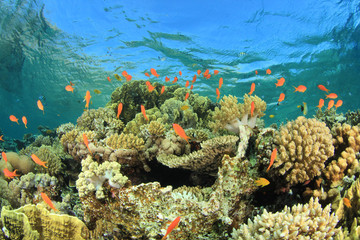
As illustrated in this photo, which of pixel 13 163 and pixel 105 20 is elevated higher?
pixel 105 20

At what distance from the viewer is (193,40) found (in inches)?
591

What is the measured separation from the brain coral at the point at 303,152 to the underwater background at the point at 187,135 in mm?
21

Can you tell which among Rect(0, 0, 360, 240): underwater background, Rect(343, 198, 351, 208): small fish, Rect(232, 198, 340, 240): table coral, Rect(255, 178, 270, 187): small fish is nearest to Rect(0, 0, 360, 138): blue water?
Rect(0, 0, 360, 240): underwater background

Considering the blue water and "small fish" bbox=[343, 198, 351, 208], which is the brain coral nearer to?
"small fish" bbox=[343, 198, 351, 208]

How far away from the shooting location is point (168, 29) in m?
14.3

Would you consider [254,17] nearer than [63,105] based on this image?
Yes

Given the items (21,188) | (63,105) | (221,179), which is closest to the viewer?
(221,179)

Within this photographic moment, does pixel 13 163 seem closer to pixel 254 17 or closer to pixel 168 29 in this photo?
pixel 168 29

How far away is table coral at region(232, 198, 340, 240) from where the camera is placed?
2.19 metres

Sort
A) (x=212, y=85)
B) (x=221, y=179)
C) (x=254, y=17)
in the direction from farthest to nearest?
(x=212, y=85) → (x=254, y=17) → (x=221, y=179)

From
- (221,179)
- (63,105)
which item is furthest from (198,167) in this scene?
(63,105)

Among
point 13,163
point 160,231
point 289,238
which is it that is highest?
point 13,163

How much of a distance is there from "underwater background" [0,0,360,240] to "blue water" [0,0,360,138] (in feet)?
0.34

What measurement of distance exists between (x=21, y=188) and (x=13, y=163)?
1.72 meters
